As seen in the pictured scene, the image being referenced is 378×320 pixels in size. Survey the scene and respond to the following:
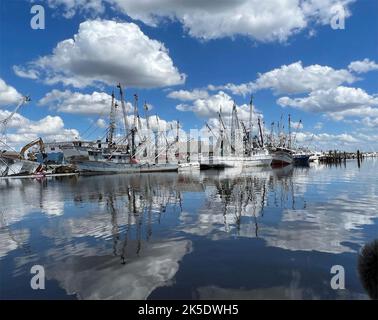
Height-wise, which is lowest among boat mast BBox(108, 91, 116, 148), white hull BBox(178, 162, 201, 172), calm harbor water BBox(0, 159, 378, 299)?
calm harbor water BBox(0, 159, 378, 299)

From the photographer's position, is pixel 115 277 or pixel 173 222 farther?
pixel 173 222

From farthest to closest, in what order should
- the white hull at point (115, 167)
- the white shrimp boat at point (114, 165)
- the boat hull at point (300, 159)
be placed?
the boat hull at point (300, 159) < the white shrimp boat at point (114, 165) < the white hull at point (115, 167)

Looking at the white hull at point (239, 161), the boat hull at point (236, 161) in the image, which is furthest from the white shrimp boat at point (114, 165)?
the white hull at point (239, 161)

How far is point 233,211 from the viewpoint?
24391mm

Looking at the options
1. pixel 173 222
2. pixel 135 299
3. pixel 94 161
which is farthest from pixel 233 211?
pixel 94 161

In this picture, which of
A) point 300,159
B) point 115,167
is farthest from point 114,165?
point 300,159

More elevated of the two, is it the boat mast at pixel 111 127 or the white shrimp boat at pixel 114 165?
the boat mast at pixel 111 127

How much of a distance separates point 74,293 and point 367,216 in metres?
18.7

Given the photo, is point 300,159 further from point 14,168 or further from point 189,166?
point 14,168

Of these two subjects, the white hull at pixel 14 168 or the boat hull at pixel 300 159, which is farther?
the boat hull at pixel 300 159

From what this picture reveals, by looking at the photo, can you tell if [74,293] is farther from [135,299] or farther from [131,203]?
[131,203]

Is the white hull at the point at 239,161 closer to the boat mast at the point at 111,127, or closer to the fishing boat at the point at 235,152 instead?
the fishing boat at the point at 235,152

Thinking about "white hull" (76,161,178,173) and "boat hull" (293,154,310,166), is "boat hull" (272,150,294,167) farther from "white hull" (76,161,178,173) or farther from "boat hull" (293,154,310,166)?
"white hull" (76,161,178,173)

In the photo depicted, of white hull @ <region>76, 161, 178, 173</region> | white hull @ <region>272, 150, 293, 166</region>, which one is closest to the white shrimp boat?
white hull @ <region>76, 161, 178, 173</region>
